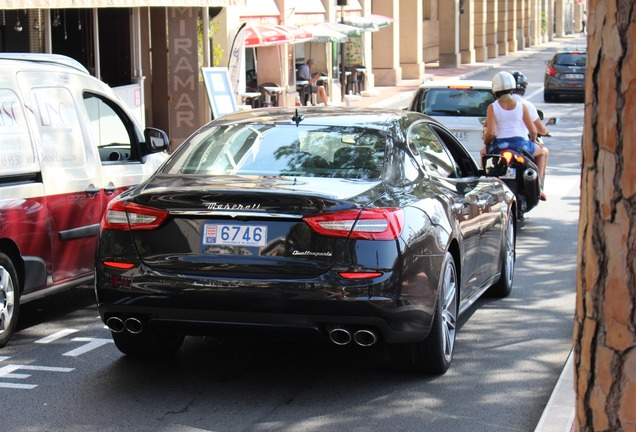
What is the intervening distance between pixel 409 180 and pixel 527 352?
1.51m

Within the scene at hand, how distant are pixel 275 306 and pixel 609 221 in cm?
385

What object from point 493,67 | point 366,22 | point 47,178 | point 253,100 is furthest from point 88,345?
point 493,67

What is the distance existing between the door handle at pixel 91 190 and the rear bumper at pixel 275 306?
2371mm

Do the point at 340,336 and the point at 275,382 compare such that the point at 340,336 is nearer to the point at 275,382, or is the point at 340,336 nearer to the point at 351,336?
the point at 351,336

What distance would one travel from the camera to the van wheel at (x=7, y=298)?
736 centimetres

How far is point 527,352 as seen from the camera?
739 cm

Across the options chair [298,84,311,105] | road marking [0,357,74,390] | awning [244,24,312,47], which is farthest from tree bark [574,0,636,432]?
chair [298,84,311,105]

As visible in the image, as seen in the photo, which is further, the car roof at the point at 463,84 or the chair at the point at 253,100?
the chair at the point at 253,100

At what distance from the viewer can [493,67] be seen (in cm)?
5762

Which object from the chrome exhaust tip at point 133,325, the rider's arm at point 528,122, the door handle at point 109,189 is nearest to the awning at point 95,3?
the door handle at point 109,189

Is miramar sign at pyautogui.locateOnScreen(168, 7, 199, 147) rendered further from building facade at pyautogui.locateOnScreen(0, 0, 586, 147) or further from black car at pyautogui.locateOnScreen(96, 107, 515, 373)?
black car at pyautogui.locateOnScreen(96, 107, 515, 373)

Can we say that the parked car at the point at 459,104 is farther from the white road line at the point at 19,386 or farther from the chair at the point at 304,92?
the chair at the point at 304,92

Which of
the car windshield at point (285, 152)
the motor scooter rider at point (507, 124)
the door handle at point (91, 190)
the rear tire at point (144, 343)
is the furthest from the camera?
the motor scooter rider at point (507, 124)

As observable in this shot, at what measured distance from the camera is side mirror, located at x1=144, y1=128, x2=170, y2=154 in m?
9.20
